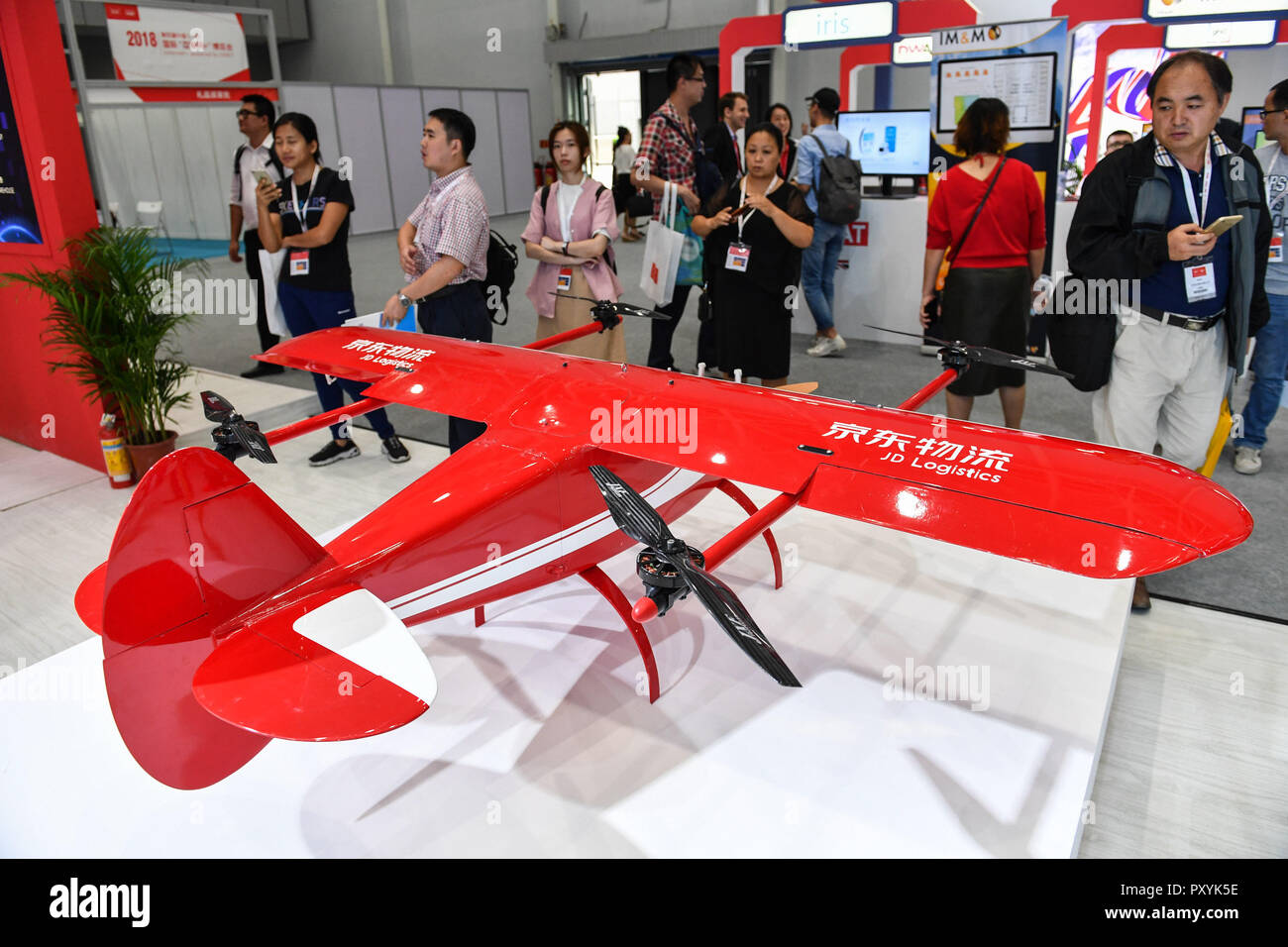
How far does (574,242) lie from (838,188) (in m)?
3.25

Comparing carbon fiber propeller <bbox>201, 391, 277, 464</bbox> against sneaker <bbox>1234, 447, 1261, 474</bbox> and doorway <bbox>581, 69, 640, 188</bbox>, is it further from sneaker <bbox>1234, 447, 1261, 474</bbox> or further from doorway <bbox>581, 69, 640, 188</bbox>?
doorway <bbox>581, 69, 640, 188</bbox>

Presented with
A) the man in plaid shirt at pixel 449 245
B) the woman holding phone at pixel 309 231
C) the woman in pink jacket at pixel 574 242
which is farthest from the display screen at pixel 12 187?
the woman in pink jacket at pixel 574 242

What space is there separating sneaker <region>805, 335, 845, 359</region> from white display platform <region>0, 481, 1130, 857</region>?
4308 millimetres

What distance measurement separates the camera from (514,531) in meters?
2.83

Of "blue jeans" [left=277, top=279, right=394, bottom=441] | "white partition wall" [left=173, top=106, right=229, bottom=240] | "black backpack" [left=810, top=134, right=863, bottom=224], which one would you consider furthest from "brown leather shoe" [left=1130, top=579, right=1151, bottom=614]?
"white partition wall" [left=173, top=106, right=229, bottom=240]

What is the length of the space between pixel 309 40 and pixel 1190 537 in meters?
22.6

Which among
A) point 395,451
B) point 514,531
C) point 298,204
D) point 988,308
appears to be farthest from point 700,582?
point 298,204

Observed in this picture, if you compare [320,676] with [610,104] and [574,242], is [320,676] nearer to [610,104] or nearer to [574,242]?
[574,242]

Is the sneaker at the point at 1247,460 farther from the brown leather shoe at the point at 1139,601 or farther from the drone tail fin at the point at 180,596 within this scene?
the drone tail fin at the point at 180,596

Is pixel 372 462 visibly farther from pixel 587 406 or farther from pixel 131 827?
pixel 131 827

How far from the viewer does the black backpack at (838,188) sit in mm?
7453

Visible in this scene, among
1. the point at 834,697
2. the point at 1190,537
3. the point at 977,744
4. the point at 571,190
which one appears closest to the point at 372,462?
the point at 571,190

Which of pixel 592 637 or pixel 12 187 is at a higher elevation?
pixel 12 187

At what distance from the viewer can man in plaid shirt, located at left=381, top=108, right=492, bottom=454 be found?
4492 mm
